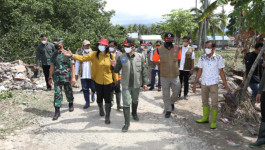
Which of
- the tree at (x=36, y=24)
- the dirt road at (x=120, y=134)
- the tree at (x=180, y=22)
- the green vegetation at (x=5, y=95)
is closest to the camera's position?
the dirt road at (x=120, y=134)

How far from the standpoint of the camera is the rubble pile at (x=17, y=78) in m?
7.67

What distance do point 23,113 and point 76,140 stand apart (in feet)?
7.91

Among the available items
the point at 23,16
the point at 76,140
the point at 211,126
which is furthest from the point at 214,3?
the point at 23,16

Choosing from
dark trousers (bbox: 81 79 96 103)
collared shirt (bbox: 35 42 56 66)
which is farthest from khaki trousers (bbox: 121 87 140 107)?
collared shirt (bbox: 35 42 56 66)

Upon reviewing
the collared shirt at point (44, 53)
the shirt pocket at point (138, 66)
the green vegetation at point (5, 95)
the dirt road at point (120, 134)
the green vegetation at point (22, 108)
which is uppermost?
the collared shirt at point (44, 53)

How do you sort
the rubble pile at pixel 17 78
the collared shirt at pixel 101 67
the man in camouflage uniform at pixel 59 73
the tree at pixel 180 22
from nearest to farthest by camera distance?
the collared shirt at pixel 101 67 → the man in camouflage uniform at pixel 59 73 → the rubble pile at pixel 17 78 → the tree at pixel 180 22

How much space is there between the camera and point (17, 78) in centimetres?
802

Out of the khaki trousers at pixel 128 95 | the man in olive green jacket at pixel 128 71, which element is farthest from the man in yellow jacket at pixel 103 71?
the khaki trousers at pixel 128 95

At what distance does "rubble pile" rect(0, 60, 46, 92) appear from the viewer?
767 cm

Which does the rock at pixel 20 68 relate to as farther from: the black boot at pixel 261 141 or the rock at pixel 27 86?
the black boot at pixel 261 141

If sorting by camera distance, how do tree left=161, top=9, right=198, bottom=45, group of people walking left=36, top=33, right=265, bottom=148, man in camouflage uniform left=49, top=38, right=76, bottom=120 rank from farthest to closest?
tree left=161, top=9, right=198, bottom=45
man in camouflage uniform left=49, top=38, right=76, bottom=120
group of people walking left=36, top=33, right=265, bottom=148

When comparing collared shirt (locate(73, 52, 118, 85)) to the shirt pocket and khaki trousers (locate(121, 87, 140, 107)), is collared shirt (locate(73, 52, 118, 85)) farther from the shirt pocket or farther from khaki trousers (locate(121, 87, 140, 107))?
the shirt pocket

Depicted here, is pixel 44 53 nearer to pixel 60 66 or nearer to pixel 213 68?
pixel 60 66

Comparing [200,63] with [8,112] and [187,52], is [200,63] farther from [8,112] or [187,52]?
[8,112]
